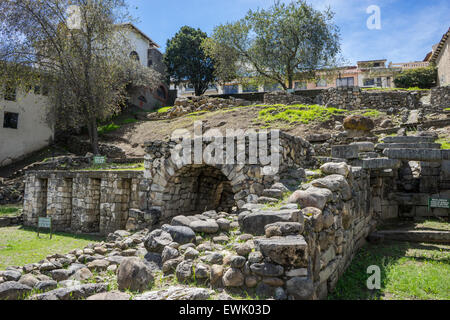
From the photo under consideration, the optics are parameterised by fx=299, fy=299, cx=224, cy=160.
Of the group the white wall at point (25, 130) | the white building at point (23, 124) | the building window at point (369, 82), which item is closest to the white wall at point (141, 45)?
the white building at point (23, 124)

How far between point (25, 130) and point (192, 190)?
18.5 meters

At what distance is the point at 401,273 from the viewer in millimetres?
4773

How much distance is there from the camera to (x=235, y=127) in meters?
15.3

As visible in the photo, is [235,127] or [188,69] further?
[188,69]

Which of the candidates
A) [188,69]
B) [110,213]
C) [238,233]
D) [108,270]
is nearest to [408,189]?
[238,233]

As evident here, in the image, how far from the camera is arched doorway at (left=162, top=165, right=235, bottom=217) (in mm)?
8016

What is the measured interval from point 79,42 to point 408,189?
637 inches

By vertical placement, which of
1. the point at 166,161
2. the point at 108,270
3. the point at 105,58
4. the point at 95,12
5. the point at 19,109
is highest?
the point at 95,12

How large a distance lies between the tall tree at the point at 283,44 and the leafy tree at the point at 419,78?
9181 mm

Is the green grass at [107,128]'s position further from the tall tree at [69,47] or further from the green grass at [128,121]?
the tall tree at [69,47]

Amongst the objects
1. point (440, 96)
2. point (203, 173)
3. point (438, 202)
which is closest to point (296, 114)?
point (203, 173)

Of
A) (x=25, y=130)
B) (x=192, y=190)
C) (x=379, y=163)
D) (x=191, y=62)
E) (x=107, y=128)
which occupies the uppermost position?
(x=191, y=62)

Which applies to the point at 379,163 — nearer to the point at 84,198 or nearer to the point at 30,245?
the point at 84,198
